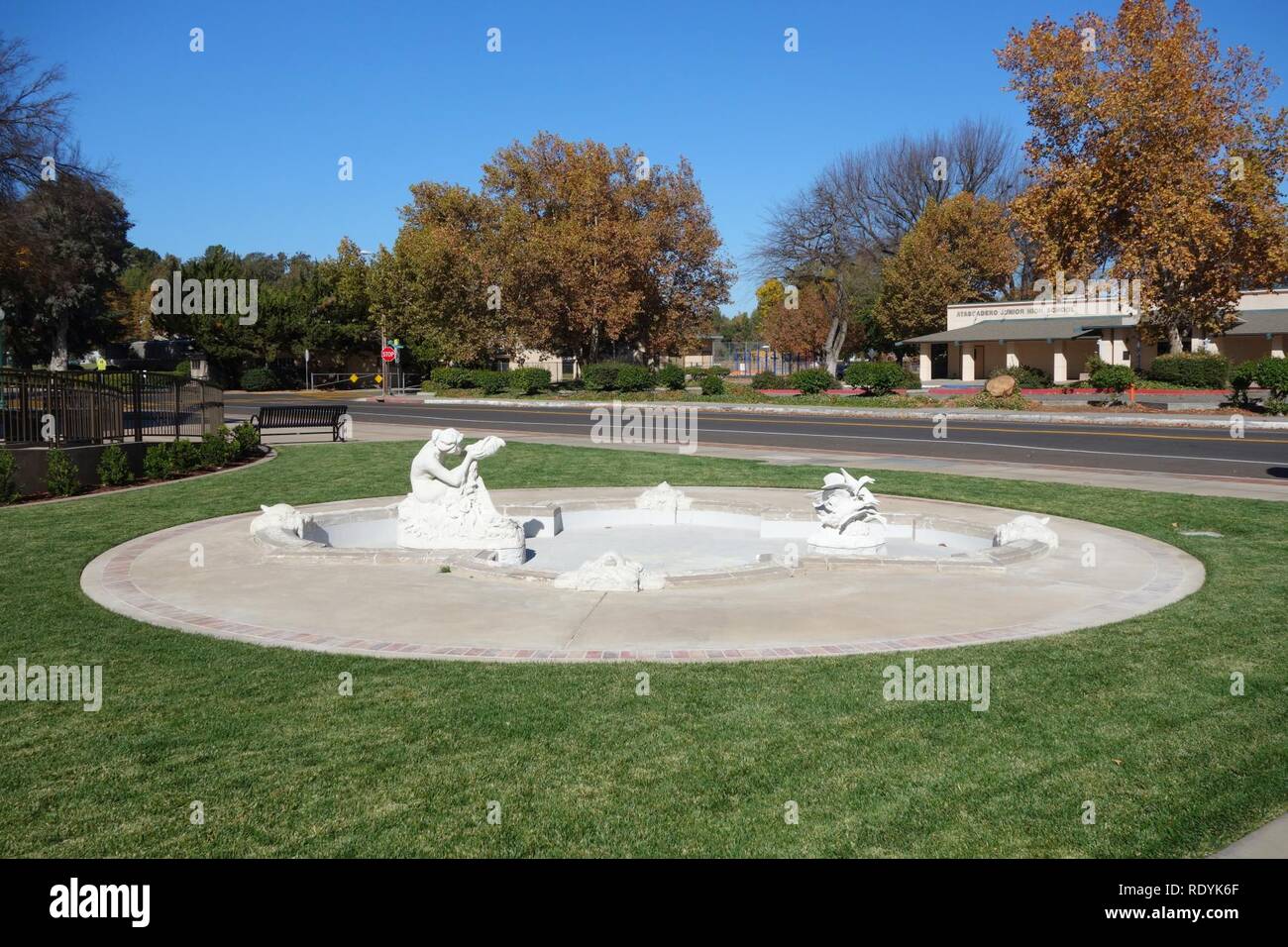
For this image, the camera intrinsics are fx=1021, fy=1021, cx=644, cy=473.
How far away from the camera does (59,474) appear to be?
16.5 m

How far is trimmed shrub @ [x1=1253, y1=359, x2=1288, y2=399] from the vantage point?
1339 inches

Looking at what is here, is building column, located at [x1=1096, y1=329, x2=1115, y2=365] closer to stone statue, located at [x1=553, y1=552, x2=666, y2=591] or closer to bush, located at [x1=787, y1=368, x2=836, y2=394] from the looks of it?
bush, located at [x1=787, y1=368, x2=836, y2=394]

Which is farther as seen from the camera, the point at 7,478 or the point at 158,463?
the point at 158,463

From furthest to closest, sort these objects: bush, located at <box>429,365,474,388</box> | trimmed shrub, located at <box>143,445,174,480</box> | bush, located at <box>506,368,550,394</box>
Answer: bush, located at <box>429,365,474,388</box> → bush, located at <box>506,368,550,394</box> → trimmed shrub, located at <box>143,445,174,480</box>

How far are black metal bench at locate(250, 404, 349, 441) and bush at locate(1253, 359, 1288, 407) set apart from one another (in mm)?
29299

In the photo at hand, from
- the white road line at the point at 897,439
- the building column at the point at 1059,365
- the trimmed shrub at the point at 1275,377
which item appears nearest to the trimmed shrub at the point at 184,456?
the white road line at the point at 897,439

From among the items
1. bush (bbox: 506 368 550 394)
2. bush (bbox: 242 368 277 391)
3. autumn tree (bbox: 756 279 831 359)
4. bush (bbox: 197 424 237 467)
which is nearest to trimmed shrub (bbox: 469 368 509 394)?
bush (bbox: 506 368 550 394)

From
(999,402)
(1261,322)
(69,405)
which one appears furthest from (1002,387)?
(69,405)

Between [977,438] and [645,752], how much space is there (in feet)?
79.8

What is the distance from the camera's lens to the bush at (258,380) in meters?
63.6

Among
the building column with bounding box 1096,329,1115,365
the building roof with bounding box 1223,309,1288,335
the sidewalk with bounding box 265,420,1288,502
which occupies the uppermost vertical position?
the building roof with bounding box 1223,309,1288,335

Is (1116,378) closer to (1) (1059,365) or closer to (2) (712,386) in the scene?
(1) (1059,365)
